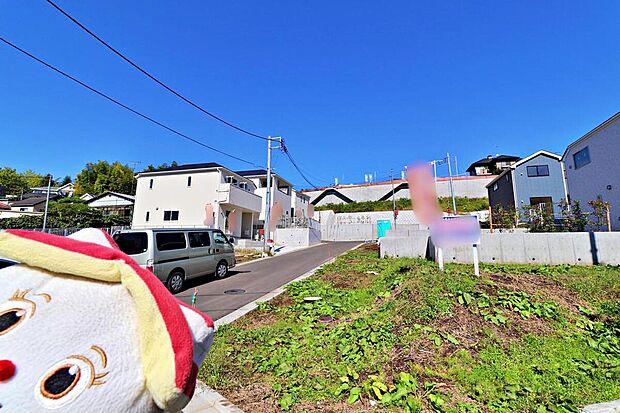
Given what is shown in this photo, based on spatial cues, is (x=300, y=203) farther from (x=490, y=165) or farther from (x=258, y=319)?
(x=258, y=319)

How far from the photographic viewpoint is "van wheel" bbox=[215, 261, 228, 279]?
10000mm

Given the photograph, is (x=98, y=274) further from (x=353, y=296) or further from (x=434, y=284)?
(x=353, y=296)

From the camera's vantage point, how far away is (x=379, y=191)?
42.7 metres

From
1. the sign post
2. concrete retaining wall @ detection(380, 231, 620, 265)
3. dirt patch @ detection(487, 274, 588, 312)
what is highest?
the sign post

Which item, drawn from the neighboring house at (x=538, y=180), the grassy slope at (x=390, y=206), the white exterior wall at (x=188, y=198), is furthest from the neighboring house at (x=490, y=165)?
the white exterior wall at (x=188, y=198)

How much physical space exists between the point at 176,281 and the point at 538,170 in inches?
1025

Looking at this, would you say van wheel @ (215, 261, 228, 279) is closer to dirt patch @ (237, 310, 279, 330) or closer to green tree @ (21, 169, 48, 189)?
dirt patch @ (237, 310, 279, 330)

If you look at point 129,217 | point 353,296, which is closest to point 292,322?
point 353,296

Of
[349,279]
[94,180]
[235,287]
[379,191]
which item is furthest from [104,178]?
[349,279]

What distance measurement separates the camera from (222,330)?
15.8 ft

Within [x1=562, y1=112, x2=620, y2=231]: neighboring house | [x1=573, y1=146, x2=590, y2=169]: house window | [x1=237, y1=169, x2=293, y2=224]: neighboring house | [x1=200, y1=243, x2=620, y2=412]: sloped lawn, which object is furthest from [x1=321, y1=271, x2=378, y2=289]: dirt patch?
[x1=237, y1=169, x2=293, y2=224]: neighboring house

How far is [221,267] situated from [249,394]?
7598mm

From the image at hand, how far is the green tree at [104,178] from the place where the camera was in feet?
138

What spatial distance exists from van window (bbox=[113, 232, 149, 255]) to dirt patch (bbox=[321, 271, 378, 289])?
5134 millimetres
